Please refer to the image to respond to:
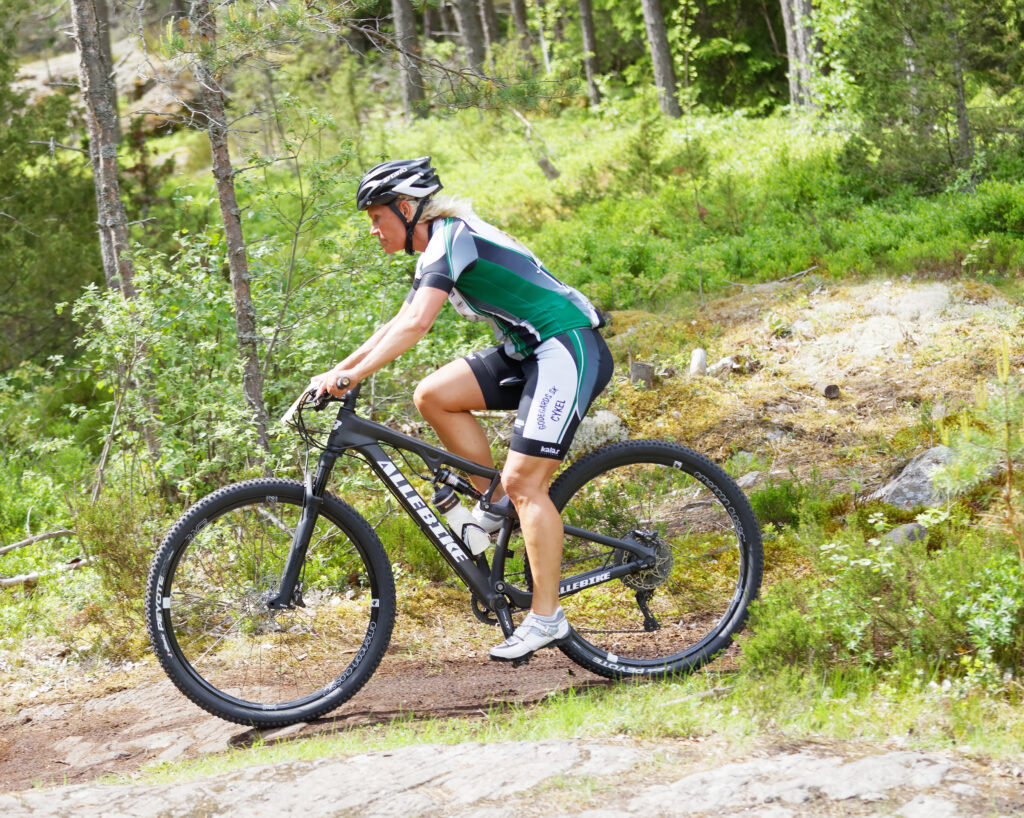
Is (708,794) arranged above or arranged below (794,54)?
below

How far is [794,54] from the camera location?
1844 cm

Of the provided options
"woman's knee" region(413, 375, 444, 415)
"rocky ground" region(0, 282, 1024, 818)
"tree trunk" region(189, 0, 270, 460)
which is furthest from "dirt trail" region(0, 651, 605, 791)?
"tree trunk" region(189, 0, 270, 460)

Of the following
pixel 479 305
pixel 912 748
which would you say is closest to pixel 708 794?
pixel 912 748

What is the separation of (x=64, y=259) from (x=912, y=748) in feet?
37.6

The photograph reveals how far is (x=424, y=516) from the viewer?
455 cm

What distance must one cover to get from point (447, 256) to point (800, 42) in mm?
16075

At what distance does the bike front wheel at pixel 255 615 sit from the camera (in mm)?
4328

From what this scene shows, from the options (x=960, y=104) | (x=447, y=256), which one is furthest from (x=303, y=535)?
(x=960, y=104)

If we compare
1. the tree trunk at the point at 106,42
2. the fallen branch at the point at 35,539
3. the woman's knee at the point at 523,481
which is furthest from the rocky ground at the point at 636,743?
the tree trunk at the point at 106,42

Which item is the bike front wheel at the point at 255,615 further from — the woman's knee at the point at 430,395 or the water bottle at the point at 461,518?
the woman's knee at the point at 430,395

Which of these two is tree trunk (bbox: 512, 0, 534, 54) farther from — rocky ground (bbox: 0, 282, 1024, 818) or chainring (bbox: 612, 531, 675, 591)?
chainring (bbox: 612, 531, 675, 591)

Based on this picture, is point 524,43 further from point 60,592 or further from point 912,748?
point 912,748

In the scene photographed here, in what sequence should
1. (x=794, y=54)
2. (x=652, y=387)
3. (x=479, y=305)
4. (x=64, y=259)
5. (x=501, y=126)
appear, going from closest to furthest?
(x=479, y=305) < (x=652, y=387) < (x=64, y=259) < (x=794, y=54) < (x=501, y=126)

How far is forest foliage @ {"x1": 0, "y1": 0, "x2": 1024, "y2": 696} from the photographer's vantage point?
5730 millimetres
